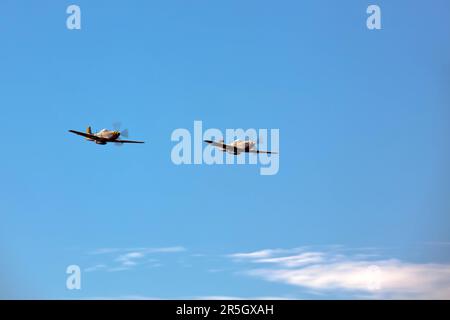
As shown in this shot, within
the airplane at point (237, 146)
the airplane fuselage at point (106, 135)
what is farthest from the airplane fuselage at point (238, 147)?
the airplane fuselage at point (106, 135)

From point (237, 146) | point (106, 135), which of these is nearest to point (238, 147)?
point (237, 146)

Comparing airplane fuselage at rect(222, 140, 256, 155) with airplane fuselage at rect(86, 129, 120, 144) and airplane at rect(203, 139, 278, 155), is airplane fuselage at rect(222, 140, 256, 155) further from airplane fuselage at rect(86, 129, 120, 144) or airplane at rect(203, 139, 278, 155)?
airplane fuselage at rect(86, 129, 120, 144)

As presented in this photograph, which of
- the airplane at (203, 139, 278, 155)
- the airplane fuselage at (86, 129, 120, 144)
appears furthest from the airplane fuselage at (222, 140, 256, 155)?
the airplane fuselage at (86, 129, 120, 144)

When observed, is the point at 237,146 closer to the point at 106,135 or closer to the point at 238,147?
the point at 238,147

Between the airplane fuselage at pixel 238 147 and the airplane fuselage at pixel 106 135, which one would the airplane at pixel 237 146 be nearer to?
the airplane fuselage at pixel 238 147
